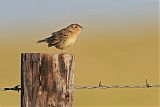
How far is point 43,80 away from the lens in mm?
6297

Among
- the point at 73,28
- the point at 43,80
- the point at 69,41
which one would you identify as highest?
the point at 73,28

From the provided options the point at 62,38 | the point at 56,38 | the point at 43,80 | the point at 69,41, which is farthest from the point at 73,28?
the point at 43,80

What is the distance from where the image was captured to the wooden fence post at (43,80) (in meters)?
6.28

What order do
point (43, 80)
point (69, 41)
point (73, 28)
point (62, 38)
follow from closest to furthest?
point (43, 80) → point (62, 38) → point (69, 41) → point (73, 28)

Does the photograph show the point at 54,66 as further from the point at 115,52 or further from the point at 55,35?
the point at 115,52

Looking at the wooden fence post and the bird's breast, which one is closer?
the wooden fence post

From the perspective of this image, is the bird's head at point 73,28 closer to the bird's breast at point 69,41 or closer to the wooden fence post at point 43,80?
the bird's breast at point 69,41

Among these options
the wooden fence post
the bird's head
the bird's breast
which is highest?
the bird's head

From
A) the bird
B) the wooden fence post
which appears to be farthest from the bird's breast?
the wooden fence post

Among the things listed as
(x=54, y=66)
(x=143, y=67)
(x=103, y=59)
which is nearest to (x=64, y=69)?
(x=54, y=66)

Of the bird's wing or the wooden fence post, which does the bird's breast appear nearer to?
the bird's wing

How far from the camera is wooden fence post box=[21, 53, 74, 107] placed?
20.6ft

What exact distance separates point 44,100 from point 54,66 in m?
0.30

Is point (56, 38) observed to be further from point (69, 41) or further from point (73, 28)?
point (73, 28)
